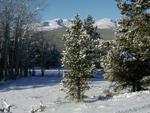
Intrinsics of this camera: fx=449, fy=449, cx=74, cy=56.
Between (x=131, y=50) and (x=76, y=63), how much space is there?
4.28 m

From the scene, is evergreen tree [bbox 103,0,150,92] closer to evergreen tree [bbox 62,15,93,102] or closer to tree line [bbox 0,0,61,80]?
evergreen tree [bbox 62,15,93,102]

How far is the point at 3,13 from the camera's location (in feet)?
247

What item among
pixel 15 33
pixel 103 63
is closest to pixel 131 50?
pixel 103 63

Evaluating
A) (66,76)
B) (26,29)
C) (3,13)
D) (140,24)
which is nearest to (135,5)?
(140,24)

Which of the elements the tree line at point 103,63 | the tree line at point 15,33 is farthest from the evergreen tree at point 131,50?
the tree line at point 15,33

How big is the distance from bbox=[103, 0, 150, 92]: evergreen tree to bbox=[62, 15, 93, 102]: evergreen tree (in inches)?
67.7

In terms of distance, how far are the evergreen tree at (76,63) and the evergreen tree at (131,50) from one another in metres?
1.72

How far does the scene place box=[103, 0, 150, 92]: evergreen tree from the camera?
2947cm

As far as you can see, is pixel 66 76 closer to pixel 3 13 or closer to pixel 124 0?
pixel 124 0

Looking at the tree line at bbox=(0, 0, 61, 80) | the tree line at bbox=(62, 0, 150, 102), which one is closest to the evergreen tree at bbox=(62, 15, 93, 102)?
the tree line at bbox=(62, 0, 150, 102)

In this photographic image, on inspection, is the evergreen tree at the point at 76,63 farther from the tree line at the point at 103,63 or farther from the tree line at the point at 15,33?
the tree line at the point at 15,33

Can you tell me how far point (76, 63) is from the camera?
3400cm

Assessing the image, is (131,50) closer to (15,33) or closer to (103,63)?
(103,63)

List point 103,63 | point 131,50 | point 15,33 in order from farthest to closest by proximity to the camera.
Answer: point 15,33, point 103,63, point 131,50
